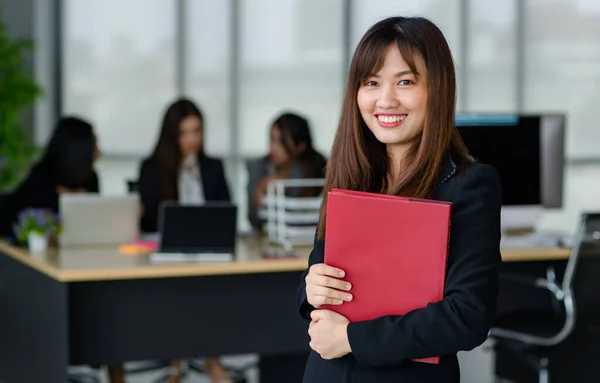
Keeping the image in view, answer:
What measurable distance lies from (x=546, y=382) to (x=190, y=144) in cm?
215

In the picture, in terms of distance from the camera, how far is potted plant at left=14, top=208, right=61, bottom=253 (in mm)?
4199

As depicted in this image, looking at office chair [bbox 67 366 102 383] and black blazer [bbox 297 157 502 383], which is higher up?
black blazer [bbox 297 157 502 383]

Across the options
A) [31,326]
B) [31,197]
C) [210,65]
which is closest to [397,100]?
[31,326]

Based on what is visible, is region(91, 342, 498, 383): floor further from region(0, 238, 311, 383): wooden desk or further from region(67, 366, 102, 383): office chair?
region(0, 238, 311, 383): wooden desk

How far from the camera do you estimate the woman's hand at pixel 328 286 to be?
1.60 m

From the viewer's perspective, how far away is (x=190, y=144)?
507 cm

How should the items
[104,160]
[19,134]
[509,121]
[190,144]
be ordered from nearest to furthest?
[509,121] < [190,144] < [19,134] < [104,160]

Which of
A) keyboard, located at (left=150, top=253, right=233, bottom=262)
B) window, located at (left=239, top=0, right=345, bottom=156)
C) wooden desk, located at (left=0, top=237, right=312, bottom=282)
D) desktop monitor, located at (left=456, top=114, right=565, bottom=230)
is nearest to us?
wooden desk, located at (left=0, top=237, right=312, bottom=282)

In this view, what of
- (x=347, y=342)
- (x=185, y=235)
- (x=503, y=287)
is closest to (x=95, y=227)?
(x=185, y=235)

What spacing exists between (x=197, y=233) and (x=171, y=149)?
1202 mm

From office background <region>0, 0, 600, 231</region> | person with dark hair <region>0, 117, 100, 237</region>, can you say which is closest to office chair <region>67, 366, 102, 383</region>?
person with dark hair <region>0, 117, 100, 237</region>

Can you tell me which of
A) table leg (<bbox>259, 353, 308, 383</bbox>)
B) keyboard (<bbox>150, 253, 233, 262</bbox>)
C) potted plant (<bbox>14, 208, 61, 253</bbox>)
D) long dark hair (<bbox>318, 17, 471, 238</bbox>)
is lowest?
table leg (<bbox>259, 353, 308, 383</bbox>)

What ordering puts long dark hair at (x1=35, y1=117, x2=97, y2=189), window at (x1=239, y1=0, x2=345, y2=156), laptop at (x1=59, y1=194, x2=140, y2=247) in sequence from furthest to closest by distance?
window at (x1=239, y1=0, x2=345, y2=156), long dark hair at (x1=35, y1=117, x2=97, y2=189), laptop at (x1=59, y1=194, x2=140, y2=247)

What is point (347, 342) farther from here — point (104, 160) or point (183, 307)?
point (104, 160)
